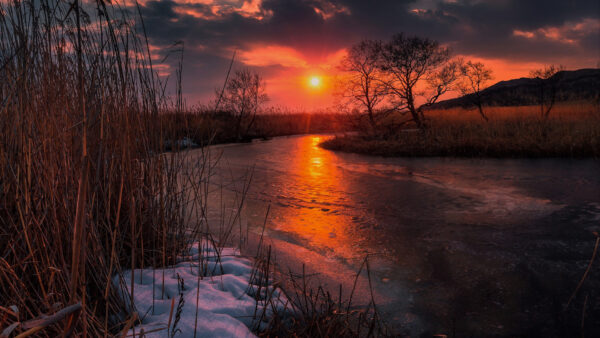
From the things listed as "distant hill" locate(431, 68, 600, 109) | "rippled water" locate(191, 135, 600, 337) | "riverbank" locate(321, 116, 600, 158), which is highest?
"distant hill" locate(431, 68, 600, 109)

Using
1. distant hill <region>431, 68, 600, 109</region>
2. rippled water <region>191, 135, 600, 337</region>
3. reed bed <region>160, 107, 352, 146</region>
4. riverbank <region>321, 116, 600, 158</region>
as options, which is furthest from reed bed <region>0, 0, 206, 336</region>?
distant hill <region>431, 68, 600, 109</region>

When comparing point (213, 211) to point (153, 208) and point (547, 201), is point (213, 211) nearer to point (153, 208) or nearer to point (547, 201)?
point (153, 208)

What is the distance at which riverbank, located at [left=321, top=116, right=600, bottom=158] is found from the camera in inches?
360

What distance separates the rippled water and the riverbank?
1521 millimetres

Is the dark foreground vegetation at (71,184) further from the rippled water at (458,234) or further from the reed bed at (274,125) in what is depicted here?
the reed bed at (274,125)

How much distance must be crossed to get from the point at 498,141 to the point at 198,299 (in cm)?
989

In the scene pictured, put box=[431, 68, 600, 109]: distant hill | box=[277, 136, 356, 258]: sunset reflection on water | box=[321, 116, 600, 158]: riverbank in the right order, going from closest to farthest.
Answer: box=[277, 136, 356, 258]: sunset reflection on water
box=[321, 116, 600, 158]: riverbank
box=[431, 68, 600, 109]: distant hill

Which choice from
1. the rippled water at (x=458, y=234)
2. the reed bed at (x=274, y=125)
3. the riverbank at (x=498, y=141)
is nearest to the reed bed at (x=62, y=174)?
the rippled water at (x=458, y=234)

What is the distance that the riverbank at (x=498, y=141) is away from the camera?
913 centimetres

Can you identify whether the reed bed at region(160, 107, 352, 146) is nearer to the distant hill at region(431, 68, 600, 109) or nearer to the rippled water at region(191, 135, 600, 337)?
the rippled water at region(191, 135, 600, 337)

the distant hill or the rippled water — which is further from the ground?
the distant hill

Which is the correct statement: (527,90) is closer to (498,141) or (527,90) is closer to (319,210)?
(498,141)

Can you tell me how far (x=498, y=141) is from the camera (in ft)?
32.4

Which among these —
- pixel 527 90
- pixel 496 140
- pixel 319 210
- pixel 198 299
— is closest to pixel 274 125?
pixel 496 140
